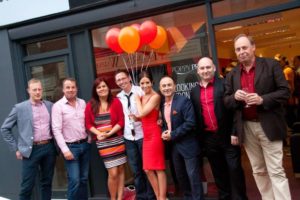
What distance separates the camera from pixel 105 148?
5.17m

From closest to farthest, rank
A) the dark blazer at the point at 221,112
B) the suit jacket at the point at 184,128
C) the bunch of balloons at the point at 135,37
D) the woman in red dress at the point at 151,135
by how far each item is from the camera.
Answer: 1. the dark blazer at the point at 221,112
2. the suit jacket at the point at 184,128
3. the woman in red dress at the point at 151,135
4. the bunch of balloons at the point at 135,37

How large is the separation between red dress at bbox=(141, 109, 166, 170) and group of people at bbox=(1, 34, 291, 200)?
13 millimetres

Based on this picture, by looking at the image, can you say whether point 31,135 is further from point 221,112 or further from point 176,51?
point 221,112

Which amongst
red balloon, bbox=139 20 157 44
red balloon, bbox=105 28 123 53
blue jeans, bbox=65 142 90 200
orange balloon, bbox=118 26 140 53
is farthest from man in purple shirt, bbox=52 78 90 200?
red balloon, bbox=139 20 157 44

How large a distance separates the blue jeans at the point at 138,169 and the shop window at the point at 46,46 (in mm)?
2170

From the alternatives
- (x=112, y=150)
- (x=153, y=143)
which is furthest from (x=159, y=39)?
(x=112, y=150)

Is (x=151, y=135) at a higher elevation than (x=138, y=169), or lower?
higher

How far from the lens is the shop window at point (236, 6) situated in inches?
195

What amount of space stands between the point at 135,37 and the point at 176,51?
0.87 meters

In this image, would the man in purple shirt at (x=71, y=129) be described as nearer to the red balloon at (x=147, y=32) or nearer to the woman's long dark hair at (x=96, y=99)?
the woman's long dark hair at (x=96, y=99)

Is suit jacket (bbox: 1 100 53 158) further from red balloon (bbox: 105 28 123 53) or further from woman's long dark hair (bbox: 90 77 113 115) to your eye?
red balloon (bbox: 105 28 123 53)

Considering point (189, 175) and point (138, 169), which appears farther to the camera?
point (138, 169)

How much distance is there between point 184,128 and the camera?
4.52 m

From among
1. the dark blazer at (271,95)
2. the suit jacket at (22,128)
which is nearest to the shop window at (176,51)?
the suit jacket at (22,128)
